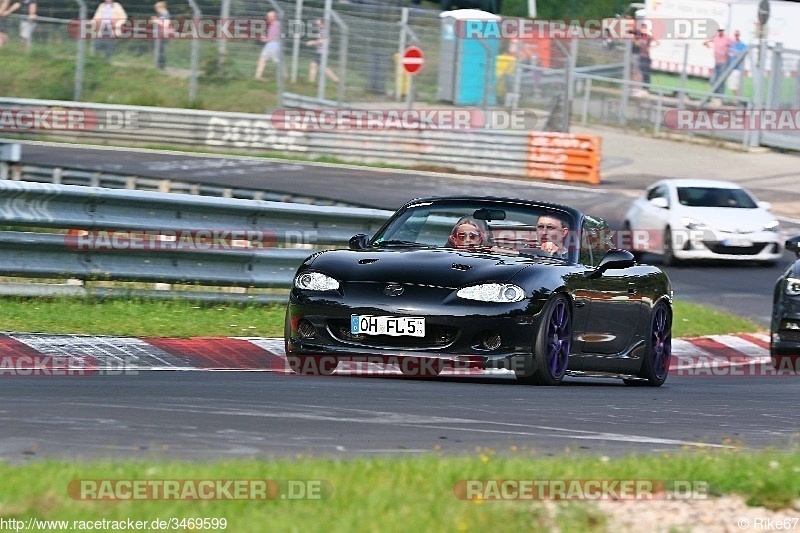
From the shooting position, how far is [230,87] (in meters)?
32.4

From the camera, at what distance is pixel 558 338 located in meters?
10.0

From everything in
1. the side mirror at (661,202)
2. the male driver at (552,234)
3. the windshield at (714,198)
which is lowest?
the side mirror at (661,202)

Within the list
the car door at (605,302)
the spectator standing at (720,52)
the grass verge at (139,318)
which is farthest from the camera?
the spectator standing at (720,52)

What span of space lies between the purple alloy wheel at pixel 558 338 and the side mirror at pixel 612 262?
0.49m

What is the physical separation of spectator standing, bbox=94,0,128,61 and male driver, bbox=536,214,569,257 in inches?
840

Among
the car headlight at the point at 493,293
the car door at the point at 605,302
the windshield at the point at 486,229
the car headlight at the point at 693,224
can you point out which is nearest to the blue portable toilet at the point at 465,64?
the car headlight at the point at 693,224

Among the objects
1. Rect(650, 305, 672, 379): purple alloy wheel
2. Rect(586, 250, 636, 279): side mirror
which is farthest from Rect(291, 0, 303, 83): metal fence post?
Rect(586, 250, 636, 279): side mirror

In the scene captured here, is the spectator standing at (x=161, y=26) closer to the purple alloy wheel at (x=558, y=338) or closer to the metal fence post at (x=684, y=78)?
the metal fence post at (x=684, y=78)

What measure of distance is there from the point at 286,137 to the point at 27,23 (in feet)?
18.3

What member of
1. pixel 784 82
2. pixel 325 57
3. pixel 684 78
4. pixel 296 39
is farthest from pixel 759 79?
pixel 296 39

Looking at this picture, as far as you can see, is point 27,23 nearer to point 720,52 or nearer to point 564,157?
point 564,157

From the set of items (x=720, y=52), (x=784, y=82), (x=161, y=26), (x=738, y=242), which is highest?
(x=720, y=52)

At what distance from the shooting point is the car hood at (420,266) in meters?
9.59

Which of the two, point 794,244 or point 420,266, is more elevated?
point 420,266
